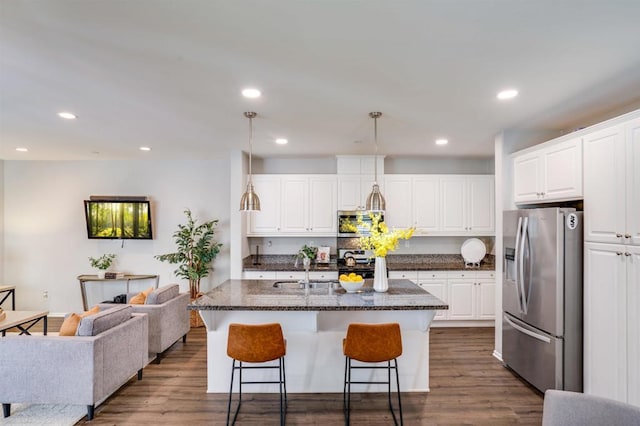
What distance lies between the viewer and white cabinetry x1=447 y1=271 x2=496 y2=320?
16.9 feet

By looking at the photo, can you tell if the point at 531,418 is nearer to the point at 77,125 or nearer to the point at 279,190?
the point at 279,190

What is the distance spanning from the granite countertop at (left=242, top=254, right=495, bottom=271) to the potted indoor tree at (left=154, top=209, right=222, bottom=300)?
2.28 ft

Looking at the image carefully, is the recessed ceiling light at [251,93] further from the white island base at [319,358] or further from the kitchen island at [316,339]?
the white island base at [319,358]

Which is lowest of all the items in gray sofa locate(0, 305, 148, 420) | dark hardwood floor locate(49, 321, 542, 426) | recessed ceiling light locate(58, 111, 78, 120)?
dark hardwood floor locate(49, 321, 542, 426)

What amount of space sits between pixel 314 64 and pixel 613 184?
2.50 meters

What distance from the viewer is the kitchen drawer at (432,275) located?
516cm

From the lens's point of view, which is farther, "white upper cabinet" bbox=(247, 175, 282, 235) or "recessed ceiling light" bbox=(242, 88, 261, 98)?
"white upper cabinet" bbox=(247, 175, 282, 235)

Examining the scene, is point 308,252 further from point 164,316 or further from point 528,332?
point 528,332

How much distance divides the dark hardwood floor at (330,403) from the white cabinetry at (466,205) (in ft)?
7.22

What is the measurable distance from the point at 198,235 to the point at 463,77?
15.8 ft

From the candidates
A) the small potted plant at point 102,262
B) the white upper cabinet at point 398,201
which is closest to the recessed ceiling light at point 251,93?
the white upper cabinet at point 398,201

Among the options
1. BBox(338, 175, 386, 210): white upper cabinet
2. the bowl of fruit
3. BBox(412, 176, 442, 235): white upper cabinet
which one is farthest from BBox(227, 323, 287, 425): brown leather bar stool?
BBox(412, 176, 442, 235): white upper cabinet

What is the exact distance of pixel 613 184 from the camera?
2.69 m

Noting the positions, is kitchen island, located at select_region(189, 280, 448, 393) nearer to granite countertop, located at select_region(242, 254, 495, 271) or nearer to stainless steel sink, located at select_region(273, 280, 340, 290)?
stainless steel sink, located at select_region(273, 280, 340, 290)
